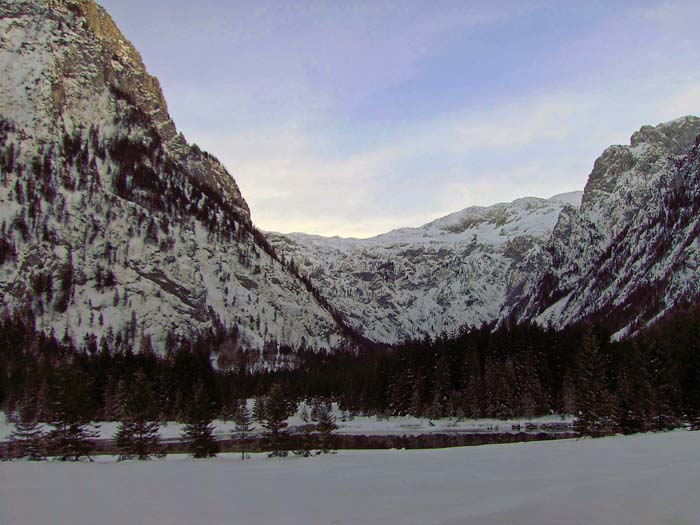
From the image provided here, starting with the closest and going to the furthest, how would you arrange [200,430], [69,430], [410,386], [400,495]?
1. [400,495]
2. [69,430]
3. [200,430]
4. [410,386]

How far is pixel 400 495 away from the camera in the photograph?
1903 cm

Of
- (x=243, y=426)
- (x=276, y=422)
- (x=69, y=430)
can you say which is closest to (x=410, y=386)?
(x=243, y=426)

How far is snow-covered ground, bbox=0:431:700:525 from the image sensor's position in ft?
48.6

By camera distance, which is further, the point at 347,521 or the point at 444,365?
the point at 444,365

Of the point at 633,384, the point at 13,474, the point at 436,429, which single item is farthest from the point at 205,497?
the point at 436,429

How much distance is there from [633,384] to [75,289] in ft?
532

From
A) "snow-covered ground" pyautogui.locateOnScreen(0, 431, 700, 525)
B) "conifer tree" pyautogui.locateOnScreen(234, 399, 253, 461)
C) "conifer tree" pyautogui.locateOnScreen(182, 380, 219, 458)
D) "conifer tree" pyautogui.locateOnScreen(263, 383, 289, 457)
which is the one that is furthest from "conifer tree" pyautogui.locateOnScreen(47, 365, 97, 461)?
"snow-covered ground" pyautogui.locateOnScreen(0, 431, 700, 525)

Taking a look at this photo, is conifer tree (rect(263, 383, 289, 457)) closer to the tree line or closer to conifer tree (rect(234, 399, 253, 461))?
the tree line

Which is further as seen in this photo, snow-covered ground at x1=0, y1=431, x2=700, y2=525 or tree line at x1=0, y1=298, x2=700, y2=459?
tree line at x1=0, y1=298, x2=700, y2=459

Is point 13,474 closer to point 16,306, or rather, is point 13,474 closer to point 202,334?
point 16,306

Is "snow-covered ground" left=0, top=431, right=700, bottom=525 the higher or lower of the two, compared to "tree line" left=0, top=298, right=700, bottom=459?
lower

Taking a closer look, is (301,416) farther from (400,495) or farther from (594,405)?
(400,495)

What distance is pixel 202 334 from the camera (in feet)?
654

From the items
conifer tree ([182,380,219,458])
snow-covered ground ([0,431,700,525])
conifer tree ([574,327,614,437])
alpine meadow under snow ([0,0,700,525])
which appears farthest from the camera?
conifer tree ([574,327,614,437])
